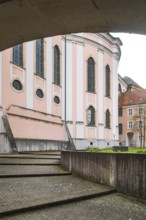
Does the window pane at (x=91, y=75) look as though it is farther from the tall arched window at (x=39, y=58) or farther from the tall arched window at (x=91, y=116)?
the tall arched window at (x=39, y=58)

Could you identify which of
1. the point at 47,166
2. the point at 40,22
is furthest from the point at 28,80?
the point at 40,22

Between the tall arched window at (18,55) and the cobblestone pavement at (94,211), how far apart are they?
20208 millimetres

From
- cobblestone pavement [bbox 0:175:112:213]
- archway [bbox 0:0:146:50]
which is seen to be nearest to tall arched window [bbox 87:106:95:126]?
cobblestone pavement [bbox 0:175:112:213]

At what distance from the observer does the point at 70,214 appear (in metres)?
6.37

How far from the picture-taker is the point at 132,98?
6656 centimetres

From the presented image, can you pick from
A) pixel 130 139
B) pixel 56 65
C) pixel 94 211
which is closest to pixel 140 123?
pixel 130 139

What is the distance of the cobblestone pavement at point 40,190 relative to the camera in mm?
6830

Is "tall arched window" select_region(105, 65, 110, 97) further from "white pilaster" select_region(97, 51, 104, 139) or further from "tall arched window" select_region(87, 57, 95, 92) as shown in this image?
"tall arched window" select_region(87, 57, 95, 92)

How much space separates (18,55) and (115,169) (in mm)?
19614

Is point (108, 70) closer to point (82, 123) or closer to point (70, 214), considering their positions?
point (82, 123)

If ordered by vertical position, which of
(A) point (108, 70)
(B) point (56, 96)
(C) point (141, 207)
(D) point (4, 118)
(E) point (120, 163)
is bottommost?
(C) point (141, 207)

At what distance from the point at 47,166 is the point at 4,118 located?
11.1 m

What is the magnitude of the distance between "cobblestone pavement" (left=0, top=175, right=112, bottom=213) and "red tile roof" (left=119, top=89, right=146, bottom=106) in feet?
185

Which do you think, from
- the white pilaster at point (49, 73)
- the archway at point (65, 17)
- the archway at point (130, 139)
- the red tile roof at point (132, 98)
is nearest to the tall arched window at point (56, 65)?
the white pilaster at point (49, 73)
